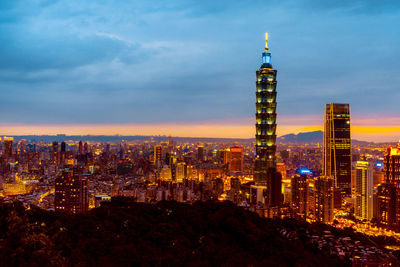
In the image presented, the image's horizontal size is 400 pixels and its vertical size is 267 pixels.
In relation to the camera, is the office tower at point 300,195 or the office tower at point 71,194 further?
the office tower at point 300,195

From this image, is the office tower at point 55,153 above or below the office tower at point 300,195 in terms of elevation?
above

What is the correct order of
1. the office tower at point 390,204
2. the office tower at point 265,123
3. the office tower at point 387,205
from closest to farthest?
the office tower at point 390,204, the office tower at point 387,205, the office tower at point 265,123

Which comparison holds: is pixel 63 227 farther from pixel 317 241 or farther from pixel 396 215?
pixel 396 215

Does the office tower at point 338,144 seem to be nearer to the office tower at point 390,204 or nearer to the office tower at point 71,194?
the office tower at point 390,204

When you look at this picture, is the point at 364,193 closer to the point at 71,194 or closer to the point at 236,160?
the point at 71,194

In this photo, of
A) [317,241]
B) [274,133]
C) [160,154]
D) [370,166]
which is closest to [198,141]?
[160,154]

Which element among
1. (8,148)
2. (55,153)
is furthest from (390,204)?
(8,148)

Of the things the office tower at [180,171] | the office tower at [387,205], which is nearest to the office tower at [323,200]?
the office tower at [387,205]
